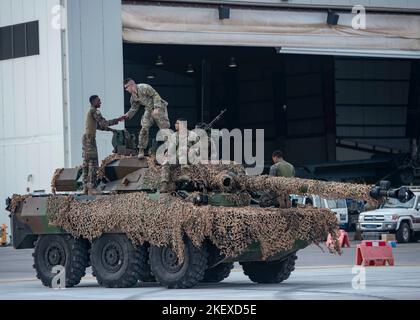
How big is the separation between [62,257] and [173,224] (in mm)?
3193

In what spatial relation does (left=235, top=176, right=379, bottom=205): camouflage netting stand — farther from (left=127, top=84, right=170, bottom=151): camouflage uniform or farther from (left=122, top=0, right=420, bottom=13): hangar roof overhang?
(left=122, top=0, right=420, bottom=13): hangar roof overhang

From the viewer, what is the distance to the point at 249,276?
21781mm

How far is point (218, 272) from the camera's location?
21.7 m

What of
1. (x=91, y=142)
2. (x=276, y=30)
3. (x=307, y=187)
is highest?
(x=276, y=30)

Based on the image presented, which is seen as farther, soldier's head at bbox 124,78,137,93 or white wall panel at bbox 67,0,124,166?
white wall panel at bbox 67,0,124,166

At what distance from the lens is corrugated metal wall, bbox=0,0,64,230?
122ft

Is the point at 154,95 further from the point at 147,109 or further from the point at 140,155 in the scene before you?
the point at 140,155

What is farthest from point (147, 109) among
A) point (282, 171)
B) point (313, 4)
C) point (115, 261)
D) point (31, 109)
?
point (313, 4)

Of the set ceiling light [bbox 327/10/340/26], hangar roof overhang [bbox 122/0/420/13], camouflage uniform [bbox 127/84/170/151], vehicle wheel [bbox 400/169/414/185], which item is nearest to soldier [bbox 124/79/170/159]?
camouflage uniform [bbox 127/84/170/151]

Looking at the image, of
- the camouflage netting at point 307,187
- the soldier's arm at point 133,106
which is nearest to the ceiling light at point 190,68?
the soldier's arm at point 133,106

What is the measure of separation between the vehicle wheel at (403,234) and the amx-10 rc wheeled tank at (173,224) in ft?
58.2

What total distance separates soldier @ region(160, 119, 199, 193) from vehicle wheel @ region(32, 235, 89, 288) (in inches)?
88.1
